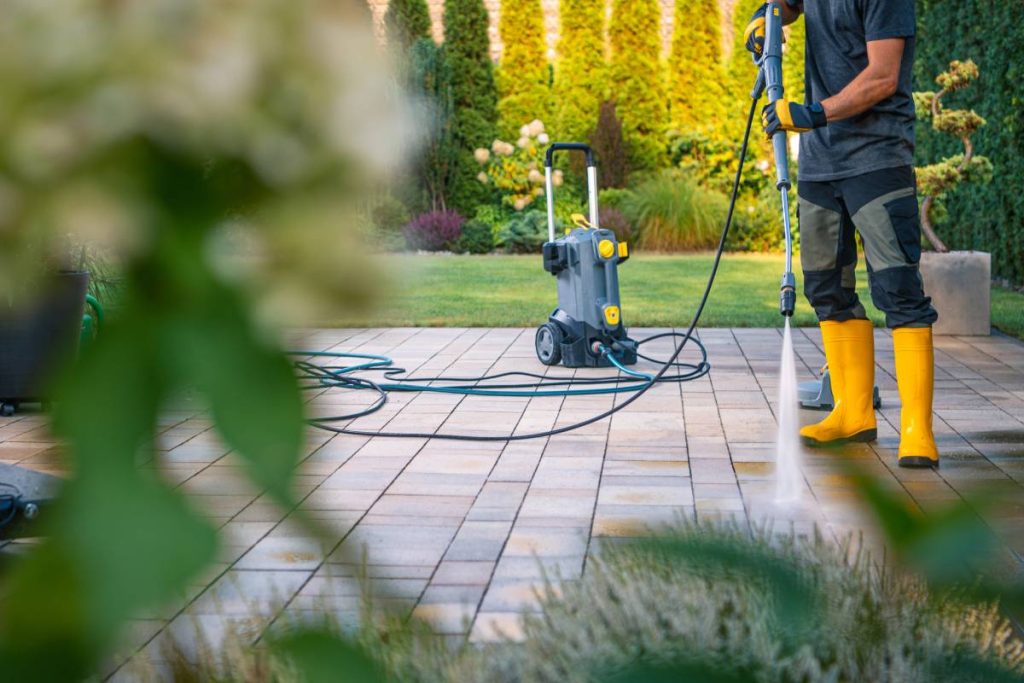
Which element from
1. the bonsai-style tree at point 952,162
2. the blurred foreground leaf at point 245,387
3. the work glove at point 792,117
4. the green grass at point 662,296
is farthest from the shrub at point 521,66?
the blurred foreground leaf at point 245,387

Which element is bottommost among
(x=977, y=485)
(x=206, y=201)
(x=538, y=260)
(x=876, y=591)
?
(x=538, y=260)

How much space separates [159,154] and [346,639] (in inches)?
6.4

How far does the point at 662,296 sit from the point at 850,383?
15.7ft

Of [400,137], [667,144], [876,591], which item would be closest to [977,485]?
[876,591]

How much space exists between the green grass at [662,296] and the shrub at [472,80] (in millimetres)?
2866

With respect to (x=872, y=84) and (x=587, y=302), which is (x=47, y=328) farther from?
(x=587, y=302)

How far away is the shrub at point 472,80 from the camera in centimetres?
1475

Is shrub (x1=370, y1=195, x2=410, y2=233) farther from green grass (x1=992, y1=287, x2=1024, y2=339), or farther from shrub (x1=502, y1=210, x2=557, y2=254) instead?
shrub (x1=502, y1=210, x2=557, y2=254)

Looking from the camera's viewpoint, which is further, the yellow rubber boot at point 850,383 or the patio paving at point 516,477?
the yellow rubber boot at point 850,383

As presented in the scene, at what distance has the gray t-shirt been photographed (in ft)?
12.0

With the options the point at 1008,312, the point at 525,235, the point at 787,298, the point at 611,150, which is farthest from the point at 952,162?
the point at 611,150

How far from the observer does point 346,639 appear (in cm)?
37

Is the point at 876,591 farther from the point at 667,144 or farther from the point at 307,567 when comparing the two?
the point at 667,144

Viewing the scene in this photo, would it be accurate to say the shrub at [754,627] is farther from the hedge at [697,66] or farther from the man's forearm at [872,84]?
the hedge at [697,66]
